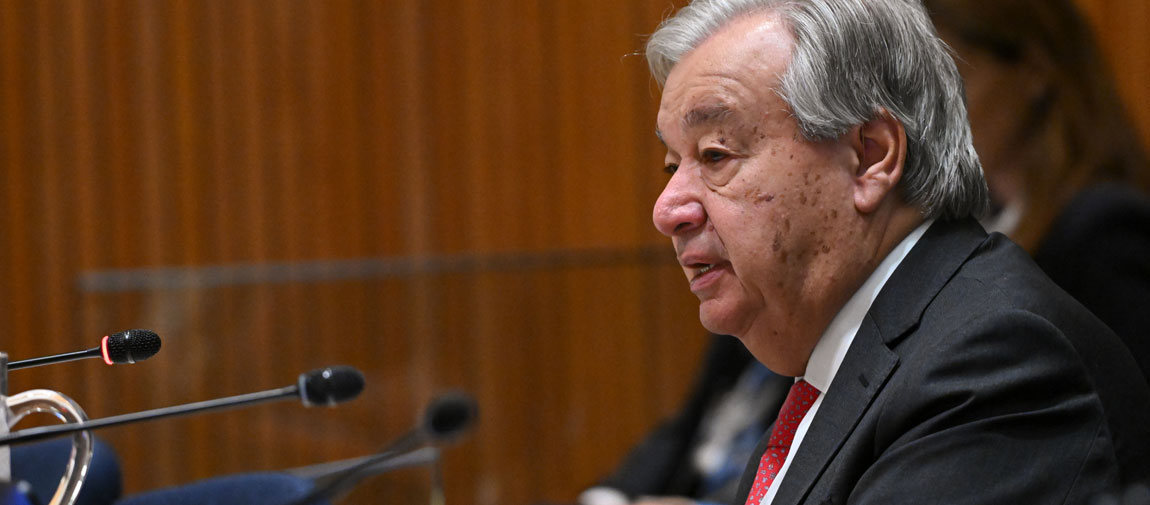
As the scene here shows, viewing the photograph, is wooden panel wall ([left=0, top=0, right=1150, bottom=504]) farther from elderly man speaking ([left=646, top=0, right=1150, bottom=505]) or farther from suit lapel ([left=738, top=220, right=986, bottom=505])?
suit lapel ([left=738, top=220, right=986, bottom=505])

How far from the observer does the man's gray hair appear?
151cm

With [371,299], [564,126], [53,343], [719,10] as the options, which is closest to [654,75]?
[719,10]

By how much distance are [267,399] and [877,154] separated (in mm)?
814

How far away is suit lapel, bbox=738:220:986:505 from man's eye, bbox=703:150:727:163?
0.87 feet

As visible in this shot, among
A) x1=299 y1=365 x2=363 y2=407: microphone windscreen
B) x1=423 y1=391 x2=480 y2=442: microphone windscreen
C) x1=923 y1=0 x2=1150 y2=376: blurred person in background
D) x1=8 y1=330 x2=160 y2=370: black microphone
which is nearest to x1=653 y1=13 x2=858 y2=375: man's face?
x1=423 y1=391 x2=480 y2=442: microphone windscreen

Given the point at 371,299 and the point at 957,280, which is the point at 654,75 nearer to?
the point at 957,280

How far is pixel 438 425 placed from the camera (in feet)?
4.74

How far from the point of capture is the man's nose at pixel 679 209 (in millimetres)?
1605

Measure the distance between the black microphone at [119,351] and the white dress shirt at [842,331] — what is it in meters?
0.78

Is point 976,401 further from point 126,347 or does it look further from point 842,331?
point 126,347

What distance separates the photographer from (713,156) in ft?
5.23

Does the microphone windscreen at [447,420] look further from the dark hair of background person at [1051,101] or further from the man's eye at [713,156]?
the dark hair of background person at [1051,101]

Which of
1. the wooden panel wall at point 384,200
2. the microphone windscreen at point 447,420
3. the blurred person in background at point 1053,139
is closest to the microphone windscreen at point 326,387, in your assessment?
the microphone windscreen at point 447,420

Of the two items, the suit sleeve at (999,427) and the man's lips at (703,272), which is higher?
the man's lips at (703,272)
